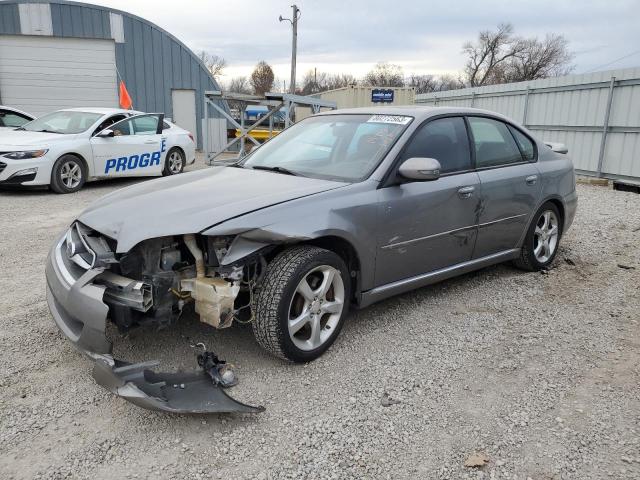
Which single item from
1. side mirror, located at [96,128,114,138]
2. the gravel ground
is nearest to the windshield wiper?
the gravel ground

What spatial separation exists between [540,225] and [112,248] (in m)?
3.89

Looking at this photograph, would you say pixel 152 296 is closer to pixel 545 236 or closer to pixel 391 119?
pixel 391 119

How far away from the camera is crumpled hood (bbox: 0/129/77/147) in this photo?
28.0ft

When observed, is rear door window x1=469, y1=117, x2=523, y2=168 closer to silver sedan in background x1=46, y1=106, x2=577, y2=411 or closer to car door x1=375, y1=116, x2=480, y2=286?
silver sedan in background x1=46, y1=106, x2=577, y2=411

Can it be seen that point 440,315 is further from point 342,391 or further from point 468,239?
point 342,391

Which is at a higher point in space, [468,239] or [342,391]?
[468,239]

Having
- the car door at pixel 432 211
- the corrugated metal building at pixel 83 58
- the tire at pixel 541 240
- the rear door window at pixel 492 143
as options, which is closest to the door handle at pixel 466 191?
the car door at pixel 432 211

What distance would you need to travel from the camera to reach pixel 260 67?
67250mm

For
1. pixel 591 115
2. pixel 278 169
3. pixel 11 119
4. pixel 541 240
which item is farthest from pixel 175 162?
pixel 591 115

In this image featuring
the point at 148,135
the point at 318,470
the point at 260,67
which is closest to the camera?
the point at 318,470

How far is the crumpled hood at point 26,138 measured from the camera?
28.0 ft

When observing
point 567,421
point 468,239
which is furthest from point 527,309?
point 567,421

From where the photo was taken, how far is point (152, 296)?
283cm

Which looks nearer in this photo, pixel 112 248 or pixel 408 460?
pixel 408 460
